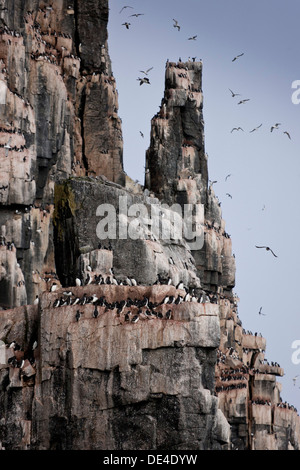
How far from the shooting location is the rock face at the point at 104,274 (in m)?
52.6

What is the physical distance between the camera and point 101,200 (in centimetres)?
6462

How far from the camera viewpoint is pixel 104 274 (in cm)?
6197

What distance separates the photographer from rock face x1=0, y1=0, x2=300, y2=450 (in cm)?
5259

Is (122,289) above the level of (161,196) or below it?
below

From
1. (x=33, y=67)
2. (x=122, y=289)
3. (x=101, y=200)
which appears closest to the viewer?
(x=122, y=289)

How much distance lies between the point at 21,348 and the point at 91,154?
46483mm

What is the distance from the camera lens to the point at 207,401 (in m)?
52.2
